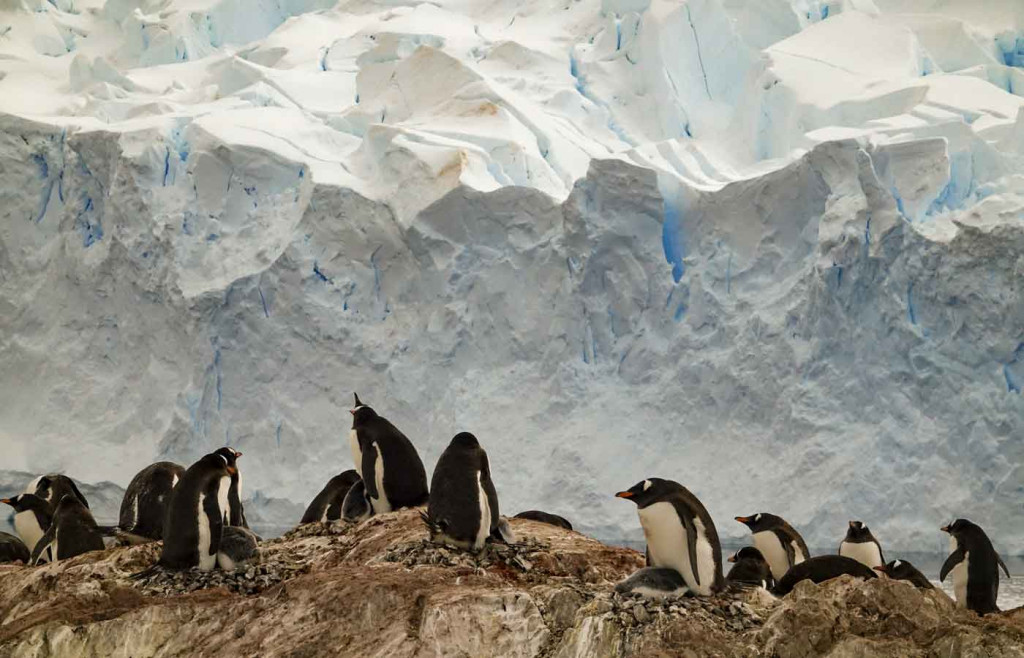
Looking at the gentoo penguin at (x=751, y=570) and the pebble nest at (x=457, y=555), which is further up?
the pebble nest at (x=457, y=555)

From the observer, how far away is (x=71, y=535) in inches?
326

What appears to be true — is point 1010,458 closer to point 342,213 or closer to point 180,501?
point 342,213

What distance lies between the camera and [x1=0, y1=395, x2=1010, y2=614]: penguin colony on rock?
20.2 feet

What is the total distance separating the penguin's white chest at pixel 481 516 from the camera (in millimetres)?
6840

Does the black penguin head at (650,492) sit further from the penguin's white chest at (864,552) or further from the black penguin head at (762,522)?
the penguin's white chest at (864,552)

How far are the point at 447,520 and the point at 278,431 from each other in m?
14.1

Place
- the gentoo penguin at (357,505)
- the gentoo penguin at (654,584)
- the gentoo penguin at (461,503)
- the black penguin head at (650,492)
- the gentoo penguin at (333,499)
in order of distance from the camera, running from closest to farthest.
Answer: the gentoo penguin at (654,584) → the black penguin head at (650,492) → the gentoo penguin at (461,503) → the gentoo penguin at (357,505) → the gentoo penguin at (333,499)

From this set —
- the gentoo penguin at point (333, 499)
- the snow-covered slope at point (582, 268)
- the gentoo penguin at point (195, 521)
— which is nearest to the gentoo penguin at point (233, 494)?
the gentoo penguin at point (195, 521)

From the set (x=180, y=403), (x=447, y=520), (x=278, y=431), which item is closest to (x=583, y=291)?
(x=278, y=431)

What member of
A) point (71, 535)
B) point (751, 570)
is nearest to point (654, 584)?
point (751, 570)

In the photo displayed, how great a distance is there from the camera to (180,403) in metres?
20.5

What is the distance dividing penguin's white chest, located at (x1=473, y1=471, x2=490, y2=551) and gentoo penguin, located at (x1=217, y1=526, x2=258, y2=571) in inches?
51.9

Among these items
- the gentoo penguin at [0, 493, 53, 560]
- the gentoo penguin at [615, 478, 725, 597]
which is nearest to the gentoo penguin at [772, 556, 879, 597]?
the gentoo penguin at [615, 478, 725, 597]

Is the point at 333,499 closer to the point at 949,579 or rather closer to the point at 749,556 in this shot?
the point at 749,556
